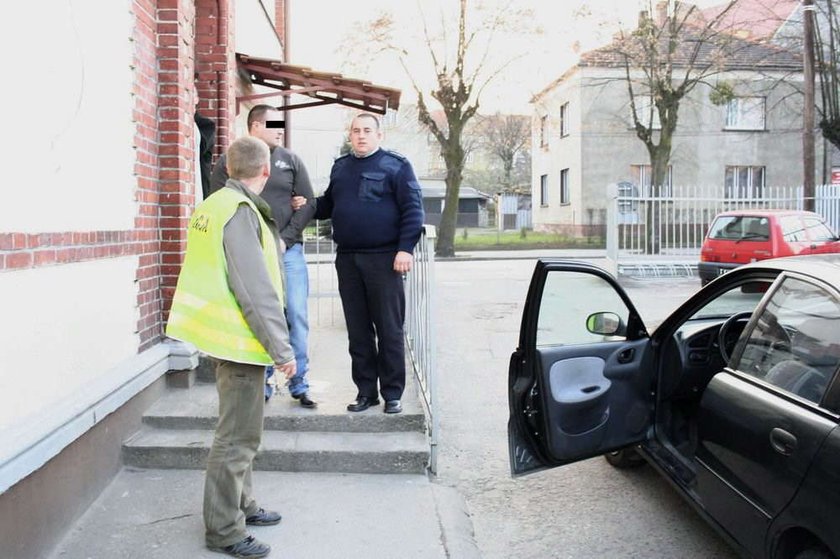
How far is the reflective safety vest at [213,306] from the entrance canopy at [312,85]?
6289 mm

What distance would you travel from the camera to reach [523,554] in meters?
3.94

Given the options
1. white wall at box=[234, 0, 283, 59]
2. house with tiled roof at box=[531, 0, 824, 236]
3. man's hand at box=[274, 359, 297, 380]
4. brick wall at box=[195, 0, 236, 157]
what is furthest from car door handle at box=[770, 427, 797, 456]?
house with tiled roof at box=[531, 0, 824, 236]

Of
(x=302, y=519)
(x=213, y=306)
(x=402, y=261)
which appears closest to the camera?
(x=213, y=306)

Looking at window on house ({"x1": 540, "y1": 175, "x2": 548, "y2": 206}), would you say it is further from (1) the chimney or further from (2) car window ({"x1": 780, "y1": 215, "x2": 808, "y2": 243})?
(2) car window ({"x1": 780, "y1": 215, "x2": 808, "y2": 243})

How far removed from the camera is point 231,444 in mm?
3455

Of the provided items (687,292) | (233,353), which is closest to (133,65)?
(233,353)

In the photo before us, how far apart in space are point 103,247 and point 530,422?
248 centimetres

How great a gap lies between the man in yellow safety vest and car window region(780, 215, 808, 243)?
12949 millimetres

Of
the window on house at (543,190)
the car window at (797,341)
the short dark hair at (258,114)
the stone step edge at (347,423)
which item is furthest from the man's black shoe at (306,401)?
the window on house at (543,190)

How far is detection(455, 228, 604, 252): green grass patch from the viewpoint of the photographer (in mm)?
34575

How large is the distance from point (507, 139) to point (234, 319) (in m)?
64.8

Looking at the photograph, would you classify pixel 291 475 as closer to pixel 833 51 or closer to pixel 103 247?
pixel 103 247

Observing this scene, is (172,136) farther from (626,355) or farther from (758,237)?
(758,237)

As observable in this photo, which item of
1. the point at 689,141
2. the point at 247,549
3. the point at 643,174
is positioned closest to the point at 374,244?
the point at 247,549
